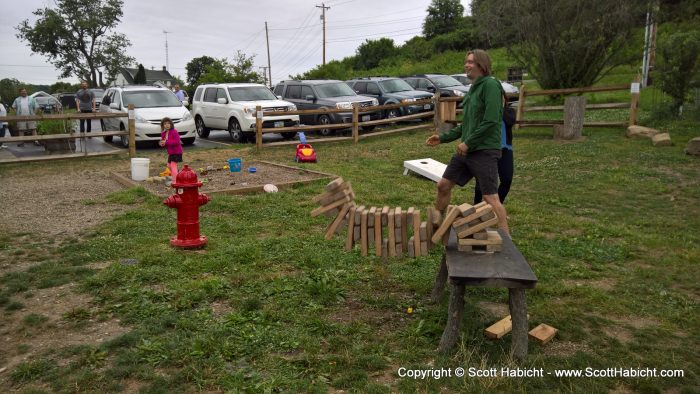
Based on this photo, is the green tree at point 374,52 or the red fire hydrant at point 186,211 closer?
the red fire hydrant at point 186,211

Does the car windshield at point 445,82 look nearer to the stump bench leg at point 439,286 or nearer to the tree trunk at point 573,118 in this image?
the tree trunk at point 573,118

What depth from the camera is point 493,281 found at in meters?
3.65

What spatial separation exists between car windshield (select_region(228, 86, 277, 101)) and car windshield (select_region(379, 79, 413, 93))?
4.98 m

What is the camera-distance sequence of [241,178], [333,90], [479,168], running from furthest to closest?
[333,90], [241,178], [479,168]

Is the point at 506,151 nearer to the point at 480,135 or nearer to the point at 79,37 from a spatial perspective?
the point at 480,135

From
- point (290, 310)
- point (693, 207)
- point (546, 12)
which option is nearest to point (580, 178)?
point (693, 207)

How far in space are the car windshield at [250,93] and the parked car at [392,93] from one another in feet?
14.2

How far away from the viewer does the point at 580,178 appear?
1020cm

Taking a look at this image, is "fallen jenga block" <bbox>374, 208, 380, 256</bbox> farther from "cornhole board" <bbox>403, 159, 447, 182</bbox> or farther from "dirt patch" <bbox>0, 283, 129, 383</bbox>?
"cornhole board" <bbox>403, 159, 447, 182</bbox>

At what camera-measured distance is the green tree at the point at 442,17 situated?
6600 centimetres

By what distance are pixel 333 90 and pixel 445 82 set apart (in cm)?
619

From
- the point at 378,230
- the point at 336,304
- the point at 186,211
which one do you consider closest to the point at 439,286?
the point at 378,230

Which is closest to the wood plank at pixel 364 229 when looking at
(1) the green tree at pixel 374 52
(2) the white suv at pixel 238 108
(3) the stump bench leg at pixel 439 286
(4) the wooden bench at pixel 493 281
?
(3) the stump bench leg at pixel 439 286

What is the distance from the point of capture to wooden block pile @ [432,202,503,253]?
402cm
